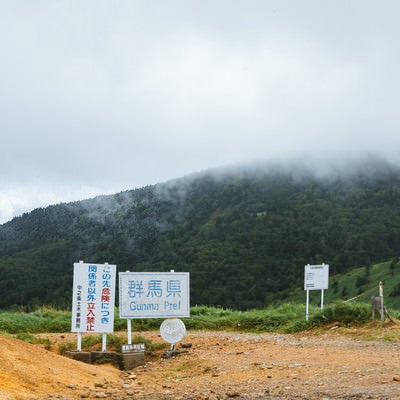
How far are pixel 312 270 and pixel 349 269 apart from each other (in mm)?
49187

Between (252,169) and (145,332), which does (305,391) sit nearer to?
(145,332)

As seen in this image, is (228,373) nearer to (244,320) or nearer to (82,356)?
(82,356)

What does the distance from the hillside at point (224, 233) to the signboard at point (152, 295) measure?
3856cm

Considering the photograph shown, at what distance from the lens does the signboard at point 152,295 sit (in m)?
12.1

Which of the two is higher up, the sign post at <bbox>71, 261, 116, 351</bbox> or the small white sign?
the sign post at <bbox>71, 261, 116, 351</bbox>

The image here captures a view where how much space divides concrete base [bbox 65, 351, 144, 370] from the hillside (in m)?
40.1

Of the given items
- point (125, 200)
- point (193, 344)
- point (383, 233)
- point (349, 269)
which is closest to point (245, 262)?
point (349, 269)

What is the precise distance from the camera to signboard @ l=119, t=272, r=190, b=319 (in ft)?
39.8

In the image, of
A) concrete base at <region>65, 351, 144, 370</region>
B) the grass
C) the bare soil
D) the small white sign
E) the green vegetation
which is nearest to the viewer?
the bare soil

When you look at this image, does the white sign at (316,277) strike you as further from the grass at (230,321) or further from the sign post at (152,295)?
the sign post at (152,295)

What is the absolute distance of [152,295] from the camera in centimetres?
1234

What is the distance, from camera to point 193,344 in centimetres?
1270

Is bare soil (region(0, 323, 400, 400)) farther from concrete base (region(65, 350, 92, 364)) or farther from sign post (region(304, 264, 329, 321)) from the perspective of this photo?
sign post (region(304, 264, 329, 321))

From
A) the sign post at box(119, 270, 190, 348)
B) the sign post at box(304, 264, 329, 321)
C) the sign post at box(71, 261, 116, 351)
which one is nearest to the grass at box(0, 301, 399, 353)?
the sign post at box(304, 264, 329, 321)
